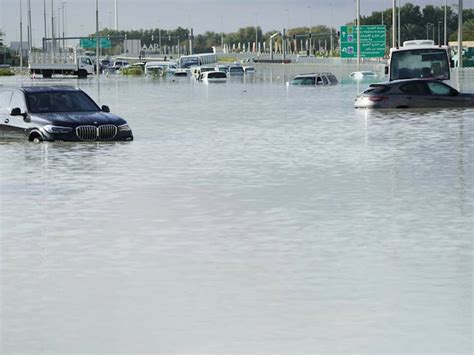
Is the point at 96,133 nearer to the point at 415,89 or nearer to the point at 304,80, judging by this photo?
the point at 415,89

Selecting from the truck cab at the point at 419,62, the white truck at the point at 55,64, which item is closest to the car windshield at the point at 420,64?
the truck cab at the point at 419,62

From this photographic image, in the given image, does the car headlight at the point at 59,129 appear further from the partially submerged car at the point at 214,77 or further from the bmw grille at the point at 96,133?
the partially submerged car at the point at 214,77

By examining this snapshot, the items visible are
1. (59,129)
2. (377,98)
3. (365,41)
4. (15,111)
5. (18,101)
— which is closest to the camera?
(59,129)

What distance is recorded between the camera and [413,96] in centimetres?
4547

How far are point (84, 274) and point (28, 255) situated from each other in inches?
54.8

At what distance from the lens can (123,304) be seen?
1010 centimetres

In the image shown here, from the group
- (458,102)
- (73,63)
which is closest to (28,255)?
(458,102)

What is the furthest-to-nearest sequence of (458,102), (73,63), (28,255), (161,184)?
(73,63) < (458,102) < (161,184) < (28,255)

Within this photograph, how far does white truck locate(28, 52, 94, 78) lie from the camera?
12619 centimetres

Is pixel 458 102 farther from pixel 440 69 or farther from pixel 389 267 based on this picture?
pixel 389 267

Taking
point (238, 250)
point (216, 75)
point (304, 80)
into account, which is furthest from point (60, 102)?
point (216, 75)

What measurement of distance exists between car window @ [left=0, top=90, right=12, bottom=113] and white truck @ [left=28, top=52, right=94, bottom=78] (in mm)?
96392

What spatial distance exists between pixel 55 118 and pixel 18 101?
1.20m

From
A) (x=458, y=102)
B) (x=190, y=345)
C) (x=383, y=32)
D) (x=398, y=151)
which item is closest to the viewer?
(x=190, y=345)
